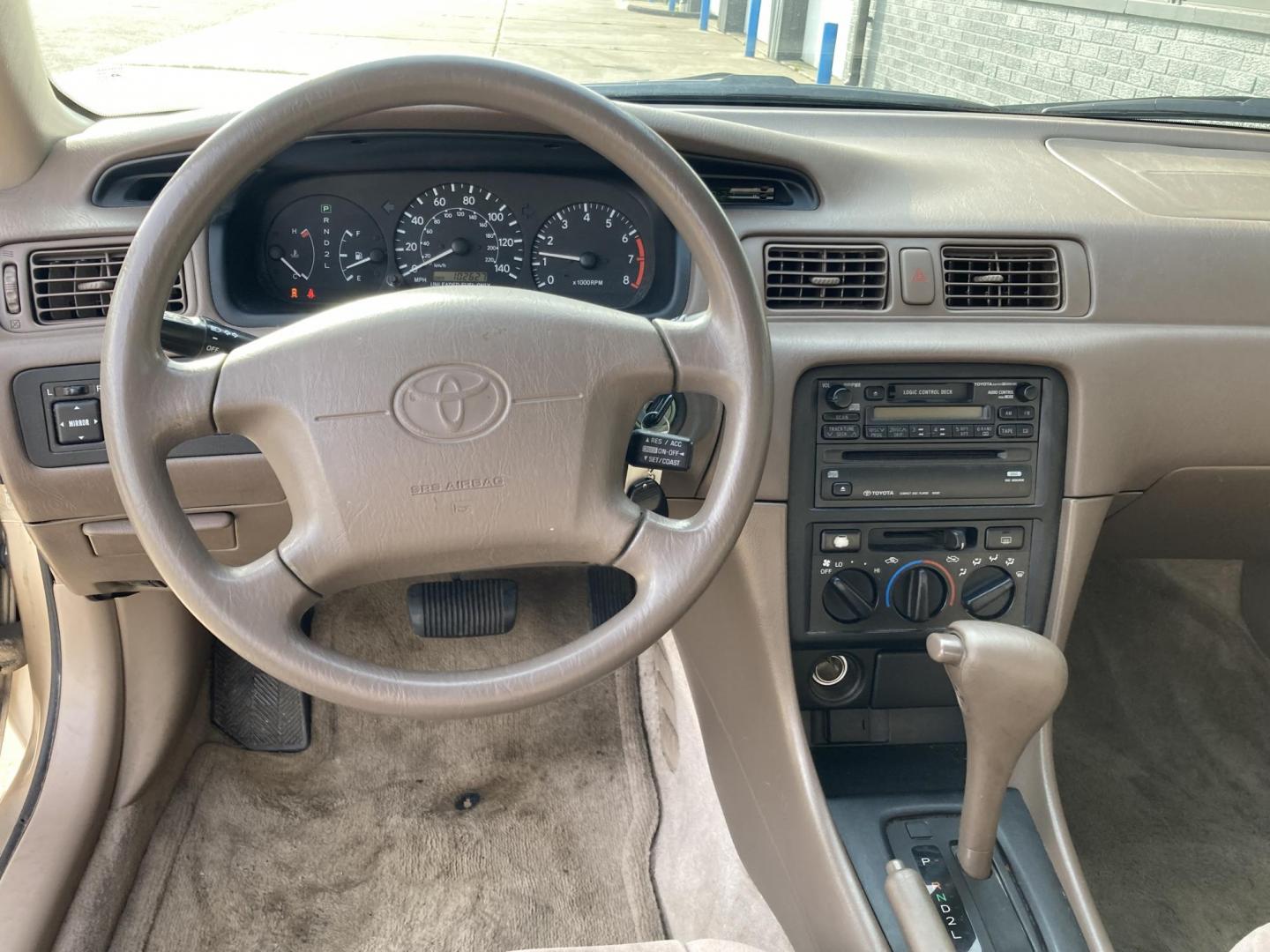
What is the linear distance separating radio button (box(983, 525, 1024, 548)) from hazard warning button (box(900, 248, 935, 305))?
12.5 inches

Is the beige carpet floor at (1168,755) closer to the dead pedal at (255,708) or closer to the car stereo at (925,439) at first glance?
the car stereo at (925,439)

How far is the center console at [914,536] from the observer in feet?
4.39

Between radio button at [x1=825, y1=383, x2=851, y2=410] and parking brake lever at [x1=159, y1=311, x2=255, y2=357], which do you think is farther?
radio button at [x1=825, y1=383, x2=851, y2=410]

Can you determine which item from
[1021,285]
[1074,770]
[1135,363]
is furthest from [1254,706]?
[1021,285]

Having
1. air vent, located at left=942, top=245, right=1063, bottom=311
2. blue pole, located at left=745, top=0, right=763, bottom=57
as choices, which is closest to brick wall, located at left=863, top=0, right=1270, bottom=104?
blue pole, located at left=745, top=0, right=763, bottom=57

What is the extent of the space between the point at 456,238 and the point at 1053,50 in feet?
15.4

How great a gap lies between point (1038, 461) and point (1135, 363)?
0.62ft

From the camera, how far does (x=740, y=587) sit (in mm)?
1389

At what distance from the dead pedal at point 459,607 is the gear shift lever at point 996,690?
94 centimetres

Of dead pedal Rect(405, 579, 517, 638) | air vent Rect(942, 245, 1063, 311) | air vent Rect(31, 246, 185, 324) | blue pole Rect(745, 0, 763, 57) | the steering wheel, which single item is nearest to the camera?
the steering wheel

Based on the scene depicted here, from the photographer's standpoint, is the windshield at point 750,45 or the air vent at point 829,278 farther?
the windshield at point 750,45

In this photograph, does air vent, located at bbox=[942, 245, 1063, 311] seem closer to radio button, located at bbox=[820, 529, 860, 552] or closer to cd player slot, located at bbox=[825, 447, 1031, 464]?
cd player slot, located at bbox=[825, 447, 1031, 464]

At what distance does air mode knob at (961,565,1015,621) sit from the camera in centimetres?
141

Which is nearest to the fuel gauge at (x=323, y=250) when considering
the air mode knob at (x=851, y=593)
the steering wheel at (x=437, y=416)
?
the steering wheel at (x=437, y=416)
